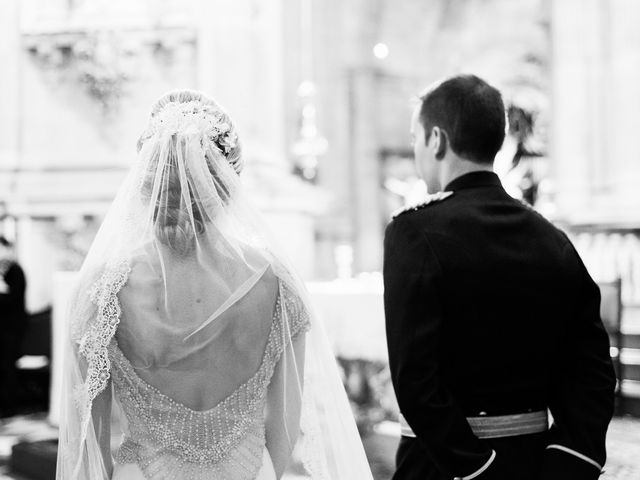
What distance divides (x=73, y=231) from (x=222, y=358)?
5814 millimetres

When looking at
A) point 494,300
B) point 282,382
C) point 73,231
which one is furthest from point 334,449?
point 73,231

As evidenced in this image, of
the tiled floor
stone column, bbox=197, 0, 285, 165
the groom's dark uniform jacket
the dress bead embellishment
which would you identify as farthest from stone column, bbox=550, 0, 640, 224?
the dress bead embellishment

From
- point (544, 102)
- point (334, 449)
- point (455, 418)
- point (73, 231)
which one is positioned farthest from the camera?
point (544, 102)

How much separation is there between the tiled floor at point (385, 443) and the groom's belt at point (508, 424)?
9.16 ft

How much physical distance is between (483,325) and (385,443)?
3592mm

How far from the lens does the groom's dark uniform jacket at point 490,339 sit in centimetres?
160

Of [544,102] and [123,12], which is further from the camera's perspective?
[544,102]

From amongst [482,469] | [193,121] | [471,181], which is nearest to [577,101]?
[471,181]

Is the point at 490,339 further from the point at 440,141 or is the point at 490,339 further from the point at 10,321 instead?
the point at 10,321

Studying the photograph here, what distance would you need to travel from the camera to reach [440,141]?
1763mm

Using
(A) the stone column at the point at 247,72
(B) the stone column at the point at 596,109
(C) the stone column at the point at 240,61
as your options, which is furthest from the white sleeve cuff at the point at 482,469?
(B) the stone column at the point at 596,109

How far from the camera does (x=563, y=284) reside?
1.74m

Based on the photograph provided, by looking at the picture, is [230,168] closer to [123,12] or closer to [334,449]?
[334,449]

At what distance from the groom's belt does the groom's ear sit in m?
0.60
